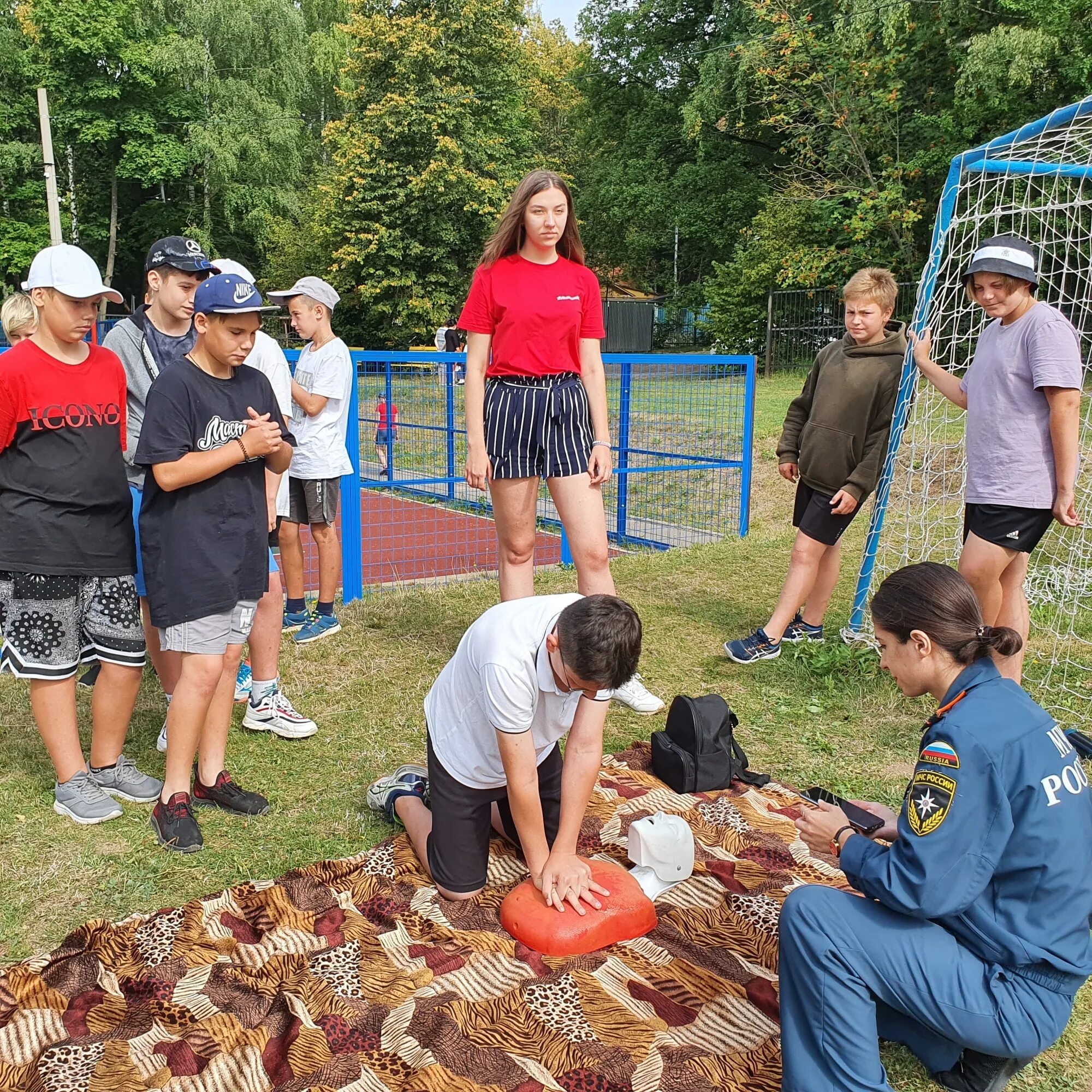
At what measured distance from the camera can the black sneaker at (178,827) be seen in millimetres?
3426

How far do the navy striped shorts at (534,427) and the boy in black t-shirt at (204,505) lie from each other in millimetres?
1049

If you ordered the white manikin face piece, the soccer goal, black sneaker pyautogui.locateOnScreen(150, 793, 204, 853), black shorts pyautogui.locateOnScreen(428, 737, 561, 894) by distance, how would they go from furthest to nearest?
the soccer goal, black sneaker pyautogui.locateOnScreen(150, 793, 204, 853), the white manikin face piece, black shorts pyautogui.locateOnScreen(428, 737, 561, 894)

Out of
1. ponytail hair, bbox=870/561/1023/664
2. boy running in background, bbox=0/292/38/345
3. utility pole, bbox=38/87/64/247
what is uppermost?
utility pole, bbox=38/87/64/247

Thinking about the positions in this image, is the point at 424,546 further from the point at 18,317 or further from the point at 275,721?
the point at 18,317

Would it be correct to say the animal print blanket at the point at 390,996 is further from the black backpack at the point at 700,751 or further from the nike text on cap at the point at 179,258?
the nike text on cap at the point at 179,258

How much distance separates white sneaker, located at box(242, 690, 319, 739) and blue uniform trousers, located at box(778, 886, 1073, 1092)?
276 centimetres

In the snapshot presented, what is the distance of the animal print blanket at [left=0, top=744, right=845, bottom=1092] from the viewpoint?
2371 mm

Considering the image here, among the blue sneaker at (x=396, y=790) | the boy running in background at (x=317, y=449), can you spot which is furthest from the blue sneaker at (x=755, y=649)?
the boy running in background at (x=317, y=449)

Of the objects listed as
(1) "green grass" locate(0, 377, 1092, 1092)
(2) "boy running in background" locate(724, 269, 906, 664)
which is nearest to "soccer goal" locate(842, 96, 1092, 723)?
(2) "boy running in background" locate(724, 269, 906, 664)

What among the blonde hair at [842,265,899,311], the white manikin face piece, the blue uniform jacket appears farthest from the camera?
the blonde hair at [842,265,899,311]

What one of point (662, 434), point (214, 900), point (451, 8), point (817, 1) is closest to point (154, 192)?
point (451, 8)

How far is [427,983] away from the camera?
2699 millimetres

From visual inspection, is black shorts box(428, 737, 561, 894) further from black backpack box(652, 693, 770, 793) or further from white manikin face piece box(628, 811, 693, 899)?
black backpack box(652, 693, 770, 793)

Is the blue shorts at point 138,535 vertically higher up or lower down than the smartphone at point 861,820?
higher up
